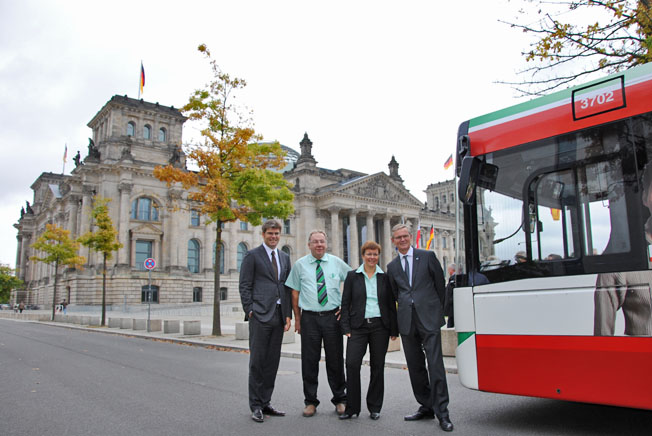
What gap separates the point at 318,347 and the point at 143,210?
5203 centimetres

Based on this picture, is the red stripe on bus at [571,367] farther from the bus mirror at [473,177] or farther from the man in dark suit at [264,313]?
the man in dark suit at [264,313]

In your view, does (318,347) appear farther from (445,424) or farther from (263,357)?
(445,424)

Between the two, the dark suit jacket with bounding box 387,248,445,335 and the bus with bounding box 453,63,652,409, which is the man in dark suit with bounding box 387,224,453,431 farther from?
the bus with bounding box 453,63,652,409

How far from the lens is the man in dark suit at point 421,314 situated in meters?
5.62

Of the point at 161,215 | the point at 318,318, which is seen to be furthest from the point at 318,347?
the point at 161,215

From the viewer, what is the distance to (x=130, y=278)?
5103 cm

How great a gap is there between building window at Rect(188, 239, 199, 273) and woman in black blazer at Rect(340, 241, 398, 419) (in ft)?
176

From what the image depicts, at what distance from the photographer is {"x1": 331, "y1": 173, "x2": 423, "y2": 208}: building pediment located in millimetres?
70188

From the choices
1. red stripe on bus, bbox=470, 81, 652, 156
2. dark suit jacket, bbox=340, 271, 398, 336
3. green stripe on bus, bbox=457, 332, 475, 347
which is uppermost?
red stripe on bus, bbox=470, 81, 652, 156

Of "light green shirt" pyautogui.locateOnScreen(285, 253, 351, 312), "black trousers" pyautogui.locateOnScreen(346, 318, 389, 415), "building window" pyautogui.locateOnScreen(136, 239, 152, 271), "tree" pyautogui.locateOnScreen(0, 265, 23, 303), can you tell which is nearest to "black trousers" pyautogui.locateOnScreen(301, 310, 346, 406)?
"light green shirt" pyautogui.locateOnScreen(285, 253, 351, 312)

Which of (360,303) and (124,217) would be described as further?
(124,217)

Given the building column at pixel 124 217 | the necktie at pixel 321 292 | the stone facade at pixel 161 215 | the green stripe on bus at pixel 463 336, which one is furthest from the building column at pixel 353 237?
the green stripe on bus at pixel 463 336

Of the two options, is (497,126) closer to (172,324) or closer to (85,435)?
(85,435)

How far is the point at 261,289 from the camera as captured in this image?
6.25 m
